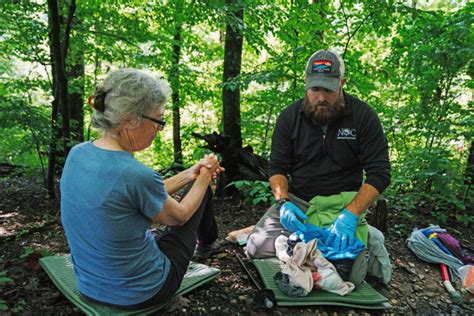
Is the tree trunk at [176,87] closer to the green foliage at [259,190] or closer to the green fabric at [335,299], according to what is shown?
the green foliage at [259,190]

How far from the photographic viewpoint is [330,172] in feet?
9.30

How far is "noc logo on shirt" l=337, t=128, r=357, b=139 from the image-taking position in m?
2.76

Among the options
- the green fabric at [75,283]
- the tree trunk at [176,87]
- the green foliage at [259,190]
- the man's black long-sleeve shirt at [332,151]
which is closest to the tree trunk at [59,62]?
the green fabric at [75,283]

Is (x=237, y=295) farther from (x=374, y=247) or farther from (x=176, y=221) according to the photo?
(x=374, y=247)

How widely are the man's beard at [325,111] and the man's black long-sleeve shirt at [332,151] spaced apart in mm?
59

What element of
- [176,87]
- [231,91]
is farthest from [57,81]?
[176,87]

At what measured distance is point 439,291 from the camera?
107 inches

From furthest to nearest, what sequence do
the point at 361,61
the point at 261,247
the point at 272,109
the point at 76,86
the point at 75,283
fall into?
the point at 272,109, the point at 76,86, the point at 361,61, the point at 261,247, the point at 75,283

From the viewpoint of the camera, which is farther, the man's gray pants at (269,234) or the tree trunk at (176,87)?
the tree trunk at (176,87)

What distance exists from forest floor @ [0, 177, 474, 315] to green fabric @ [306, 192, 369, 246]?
20.8 inches

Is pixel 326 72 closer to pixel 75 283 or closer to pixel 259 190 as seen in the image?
pixel 259 190

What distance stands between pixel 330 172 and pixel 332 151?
18 centimetres

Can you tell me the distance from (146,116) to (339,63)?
1723 mm

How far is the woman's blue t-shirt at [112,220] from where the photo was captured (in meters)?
A: 1.53
